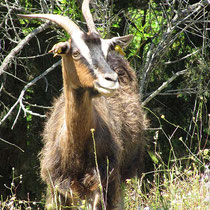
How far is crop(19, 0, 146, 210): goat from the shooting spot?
4.50 m

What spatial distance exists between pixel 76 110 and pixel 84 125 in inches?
7.9

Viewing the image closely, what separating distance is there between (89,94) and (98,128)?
0.63 m

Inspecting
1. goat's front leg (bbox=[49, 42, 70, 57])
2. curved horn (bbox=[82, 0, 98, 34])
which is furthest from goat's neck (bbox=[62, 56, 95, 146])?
curved horn (bbox=[82, 0, 98, 34])

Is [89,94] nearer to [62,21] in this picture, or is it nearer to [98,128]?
[98,128]

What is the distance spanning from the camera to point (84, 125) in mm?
4922

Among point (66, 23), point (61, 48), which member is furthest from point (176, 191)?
point (66, 23)

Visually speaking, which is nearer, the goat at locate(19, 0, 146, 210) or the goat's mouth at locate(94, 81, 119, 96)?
the goat's mouth at locate(94, 81, 119, 96)

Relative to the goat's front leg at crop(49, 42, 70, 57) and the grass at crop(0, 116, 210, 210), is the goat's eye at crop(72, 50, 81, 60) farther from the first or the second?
the grass at crop(0, 116, 210, 210)

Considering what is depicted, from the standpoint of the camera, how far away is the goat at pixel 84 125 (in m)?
4.50

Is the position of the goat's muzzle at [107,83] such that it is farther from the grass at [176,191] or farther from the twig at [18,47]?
the twig at [18,47]

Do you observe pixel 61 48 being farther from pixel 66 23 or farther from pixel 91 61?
pixel 66 23

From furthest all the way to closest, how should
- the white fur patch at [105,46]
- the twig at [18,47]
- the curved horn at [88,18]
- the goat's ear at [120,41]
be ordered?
the twig at [18,47] → the curved horn at [88,18] → the goat's ear at [120,41] → the white fur patch at [105,46]

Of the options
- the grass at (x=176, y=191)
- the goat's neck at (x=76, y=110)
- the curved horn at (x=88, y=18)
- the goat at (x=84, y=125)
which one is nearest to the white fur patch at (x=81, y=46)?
the goat at (x=84, y=125)

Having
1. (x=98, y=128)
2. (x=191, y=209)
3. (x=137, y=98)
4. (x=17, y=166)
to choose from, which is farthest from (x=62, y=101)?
(x=17, y=166)
